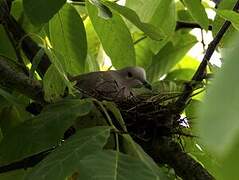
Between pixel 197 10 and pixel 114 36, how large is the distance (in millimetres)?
346

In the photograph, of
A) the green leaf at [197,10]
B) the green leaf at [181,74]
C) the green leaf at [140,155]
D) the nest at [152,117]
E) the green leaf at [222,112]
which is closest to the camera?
the green leaf at [222,112]

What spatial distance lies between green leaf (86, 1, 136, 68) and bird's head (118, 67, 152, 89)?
0.60m

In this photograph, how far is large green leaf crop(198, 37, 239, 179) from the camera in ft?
1.14

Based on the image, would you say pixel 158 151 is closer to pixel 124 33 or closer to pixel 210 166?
pixel 210 166

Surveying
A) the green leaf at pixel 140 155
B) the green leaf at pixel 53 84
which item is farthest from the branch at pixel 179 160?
the green leaf at pixel 53 84

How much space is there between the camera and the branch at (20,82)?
5.17 feet

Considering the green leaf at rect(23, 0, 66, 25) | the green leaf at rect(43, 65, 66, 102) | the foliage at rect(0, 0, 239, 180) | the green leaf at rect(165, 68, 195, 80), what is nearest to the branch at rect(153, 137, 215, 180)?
the foliage at rect(0, 0, 239, 180)

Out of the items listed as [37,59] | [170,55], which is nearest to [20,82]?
[37,59]

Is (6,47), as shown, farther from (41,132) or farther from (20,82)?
(41,132)

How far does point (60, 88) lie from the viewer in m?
1.41

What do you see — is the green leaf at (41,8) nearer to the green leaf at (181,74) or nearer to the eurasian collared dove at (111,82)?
the eurasian collared dove at (111,82)

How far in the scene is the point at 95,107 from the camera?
4.88 feet

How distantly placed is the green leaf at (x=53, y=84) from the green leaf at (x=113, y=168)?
38 cm

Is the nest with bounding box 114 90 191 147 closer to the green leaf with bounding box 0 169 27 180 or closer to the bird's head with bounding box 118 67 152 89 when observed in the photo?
the bird's head with bounding box 118 67 152 89
